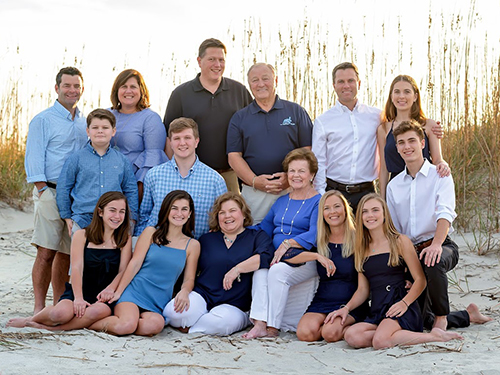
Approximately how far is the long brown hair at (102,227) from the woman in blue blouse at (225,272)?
0.47 m

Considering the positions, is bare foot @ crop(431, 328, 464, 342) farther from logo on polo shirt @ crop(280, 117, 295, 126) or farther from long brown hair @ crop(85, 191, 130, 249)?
long brown hair @ crop(85, 191, 130, 249)

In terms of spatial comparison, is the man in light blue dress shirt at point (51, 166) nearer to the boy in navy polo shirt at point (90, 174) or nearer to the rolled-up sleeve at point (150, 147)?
the boy in navy polo shirt at point (90, 174)

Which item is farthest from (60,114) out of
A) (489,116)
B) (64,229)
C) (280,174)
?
(489,116)

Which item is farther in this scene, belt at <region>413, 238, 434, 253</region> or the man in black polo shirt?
the man in black polo shirt

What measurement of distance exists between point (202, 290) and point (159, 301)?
272mm

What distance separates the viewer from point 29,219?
673 cm

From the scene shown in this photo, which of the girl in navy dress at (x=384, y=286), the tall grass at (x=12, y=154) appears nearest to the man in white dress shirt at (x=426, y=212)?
the girl in navy dress at (x=384, y=286)

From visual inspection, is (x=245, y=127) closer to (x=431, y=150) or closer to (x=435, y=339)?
(x=431, y=150)

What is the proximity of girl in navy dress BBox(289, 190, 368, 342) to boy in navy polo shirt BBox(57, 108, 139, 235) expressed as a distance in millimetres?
1208

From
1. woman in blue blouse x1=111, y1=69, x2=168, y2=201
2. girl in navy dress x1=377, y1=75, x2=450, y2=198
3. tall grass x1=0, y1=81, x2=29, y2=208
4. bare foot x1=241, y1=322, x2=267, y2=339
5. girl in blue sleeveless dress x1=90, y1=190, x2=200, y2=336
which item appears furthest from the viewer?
tall grass x1=0, y1=81, x2=29, y2=208

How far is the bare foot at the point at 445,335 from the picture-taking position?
3156mm

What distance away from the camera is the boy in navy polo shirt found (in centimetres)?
381

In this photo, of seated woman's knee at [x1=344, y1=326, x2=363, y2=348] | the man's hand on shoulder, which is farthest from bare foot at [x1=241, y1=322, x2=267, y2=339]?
the man's hand on shoulder

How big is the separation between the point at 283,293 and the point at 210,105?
1.50 metres
